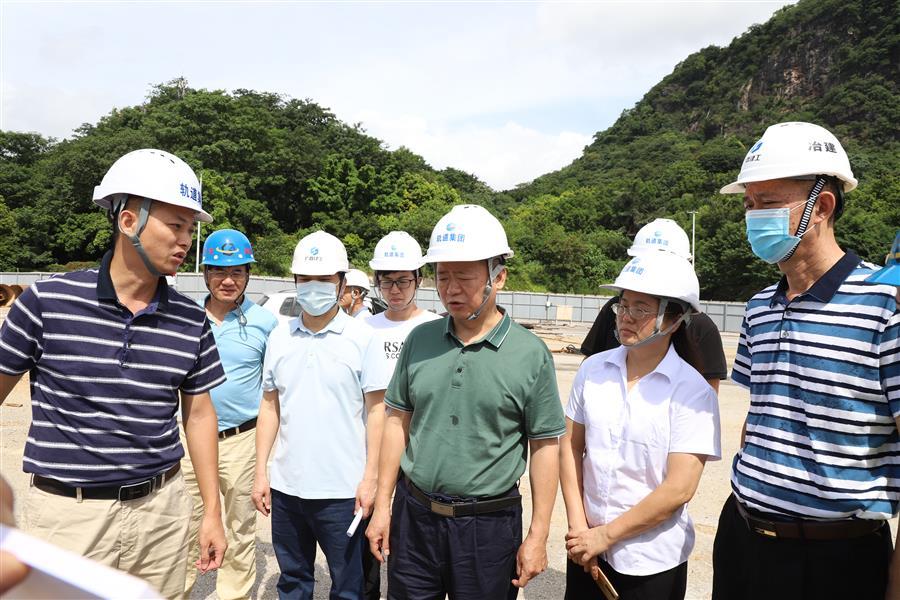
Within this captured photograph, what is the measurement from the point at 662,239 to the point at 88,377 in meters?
3.58

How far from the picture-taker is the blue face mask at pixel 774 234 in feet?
7.43

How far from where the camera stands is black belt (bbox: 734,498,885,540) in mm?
2133

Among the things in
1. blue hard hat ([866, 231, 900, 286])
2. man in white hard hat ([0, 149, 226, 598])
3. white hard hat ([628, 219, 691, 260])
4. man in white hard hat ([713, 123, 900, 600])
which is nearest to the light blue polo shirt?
man in white hard hat ([0, 149, 226, 598])

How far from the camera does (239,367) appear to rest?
400cm

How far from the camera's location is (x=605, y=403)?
2.69m

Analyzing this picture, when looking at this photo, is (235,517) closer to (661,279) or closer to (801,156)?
(661,279)

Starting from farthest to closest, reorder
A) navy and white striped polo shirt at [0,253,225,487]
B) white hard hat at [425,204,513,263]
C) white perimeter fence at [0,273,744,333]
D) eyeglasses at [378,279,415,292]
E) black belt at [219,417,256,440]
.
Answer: white perimeter fence at [0,273,744,333]
eyeglasses at [378,279,415,292]
black belt at [219,417,256,440]
white hard hat at [425,204,513,263]
navy and white striped polo shirt at [0,253,225,487]

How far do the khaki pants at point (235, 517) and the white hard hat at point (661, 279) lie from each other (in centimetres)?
259

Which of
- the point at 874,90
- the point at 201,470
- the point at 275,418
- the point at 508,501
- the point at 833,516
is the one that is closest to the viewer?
the point at 833,516

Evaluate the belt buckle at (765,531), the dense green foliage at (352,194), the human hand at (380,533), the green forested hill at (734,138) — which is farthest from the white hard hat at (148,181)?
the green forested hill at (734,138)

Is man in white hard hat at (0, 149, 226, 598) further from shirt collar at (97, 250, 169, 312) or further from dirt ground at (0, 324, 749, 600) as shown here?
dirt ground at (0, 324, 749, 600)

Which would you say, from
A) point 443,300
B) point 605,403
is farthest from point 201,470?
point 605,403

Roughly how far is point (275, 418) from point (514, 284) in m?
38.1

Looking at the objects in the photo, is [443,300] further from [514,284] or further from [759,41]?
[759,41]
